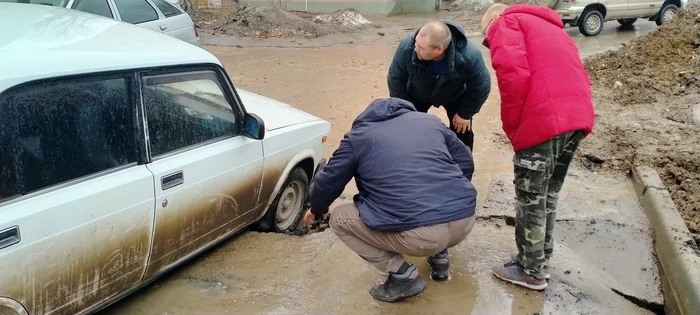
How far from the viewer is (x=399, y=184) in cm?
307

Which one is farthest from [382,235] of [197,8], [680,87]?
[197,8]

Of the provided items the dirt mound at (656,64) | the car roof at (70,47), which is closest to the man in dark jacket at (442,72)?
the car roof at (70,47)

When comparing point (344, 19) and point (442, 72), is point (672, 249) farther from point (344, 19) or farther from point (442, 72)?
point (344, 19)

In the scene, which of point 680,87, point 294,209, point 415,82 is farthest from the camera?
point 680,87

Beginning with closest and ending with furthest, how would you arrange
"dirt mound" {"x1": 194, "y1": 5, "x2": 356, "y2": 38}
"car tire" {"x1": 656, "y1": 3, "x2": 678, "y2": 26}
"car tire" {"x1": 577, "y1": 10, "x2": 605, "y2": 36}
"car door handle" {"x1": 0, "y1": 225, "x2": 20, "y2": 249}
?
"car door handle" {"x1": 0, "y1": 225, "x2": 20, "y2": 249}, "car tire" {"x1": 577, "y1": 10, "x2": 605, "y2": 36}, "dirt mound" {"x1": 194, "y1": 5, "x2": 356, "y2": 38}, "car tire" {"x1": 656, "y1": 3, "x2": 678, "y2": 26}

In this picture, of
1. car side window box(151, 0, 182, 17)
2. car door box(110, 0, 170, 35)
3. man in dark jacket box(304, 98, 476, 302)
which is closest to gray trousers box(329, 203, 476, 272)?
man in dark jacket box(304, 98, 476, 302)

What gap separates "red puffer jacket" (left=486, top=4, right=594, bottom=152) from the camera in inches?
123

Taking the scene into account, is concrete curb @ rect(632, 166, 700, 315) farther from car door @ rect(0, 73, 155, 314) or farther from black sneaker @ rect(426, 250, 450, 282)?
car door @ rect(0, 73, 155, 314)

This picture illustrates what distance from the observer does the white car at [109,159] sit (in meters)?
2.64

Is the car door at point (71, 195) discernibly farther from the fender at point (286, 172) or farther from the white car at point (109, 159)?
the fender at point (286, 172)

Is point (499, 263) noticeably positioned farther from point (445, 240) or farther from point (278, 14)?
point (278, 14)

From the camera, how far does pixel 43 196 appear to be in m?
2.69

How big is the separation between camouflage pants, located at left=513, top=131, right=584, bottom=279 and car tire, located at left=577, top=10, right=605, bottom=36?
42.7 ft

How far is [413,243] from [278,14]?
14163 mm
